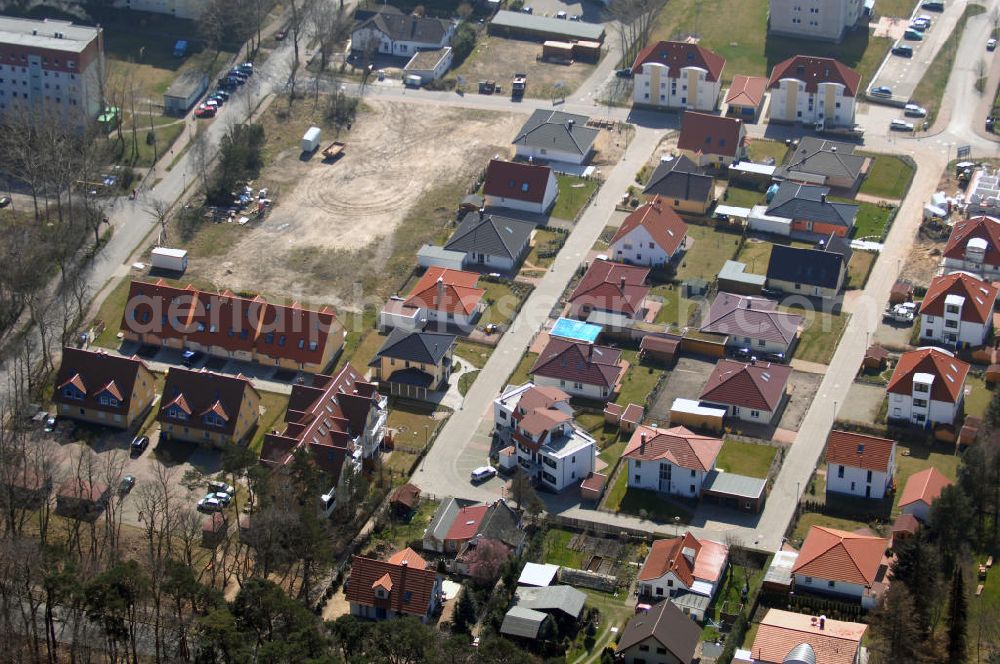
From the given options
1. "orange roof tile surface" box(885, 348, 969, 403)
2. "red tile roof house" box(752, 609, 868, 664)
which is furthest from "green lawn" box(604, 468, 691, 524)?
"orange roof tile surface" box(885, 348, 969, 403)

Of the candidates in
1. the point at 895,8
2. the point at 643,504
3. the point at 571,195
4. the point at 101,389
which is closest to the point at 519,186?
the point at 571,195

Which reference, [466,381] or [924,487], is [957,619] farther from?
[466,381]

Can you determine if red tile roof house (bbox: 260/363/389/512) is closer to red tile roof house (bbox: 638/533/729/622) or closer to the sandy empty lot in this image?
the sandy empty lot

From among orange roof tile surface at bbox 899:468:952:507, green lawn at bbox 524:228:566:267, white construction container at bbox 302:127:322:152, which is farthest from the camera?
white construction container at bbox 302:127:322:152

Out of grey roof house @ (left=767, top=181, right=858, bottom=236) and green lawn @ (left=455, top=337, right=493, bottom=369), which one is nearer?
green lawn @ (left=455, top=337, right=493, bottom=369)

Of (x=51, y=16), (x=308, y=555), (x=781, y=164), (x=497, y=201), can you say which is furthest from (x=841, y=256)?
(x=51, y=16)

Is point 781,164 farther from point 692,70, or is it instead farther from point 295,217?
point 295,217
